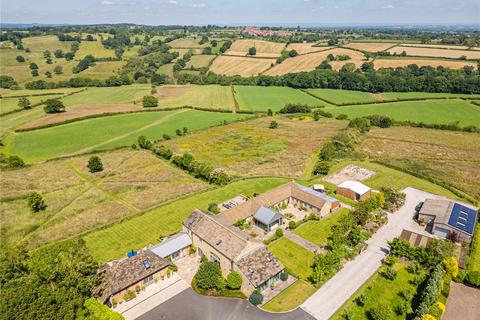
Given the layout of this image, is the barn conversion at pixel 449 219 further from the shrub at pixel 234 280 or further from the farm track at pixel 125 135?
the farm track at pixel 125 135

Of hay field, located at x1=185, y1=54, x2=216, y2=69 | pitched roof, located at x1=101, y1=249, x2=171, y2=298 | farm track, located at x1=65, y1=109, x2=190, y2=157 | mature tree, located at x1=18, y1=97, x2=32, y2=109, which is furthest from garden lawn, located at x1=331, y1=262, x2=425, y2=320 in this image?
hay field, located at x1=185, y1=54, x2=216, y2=69

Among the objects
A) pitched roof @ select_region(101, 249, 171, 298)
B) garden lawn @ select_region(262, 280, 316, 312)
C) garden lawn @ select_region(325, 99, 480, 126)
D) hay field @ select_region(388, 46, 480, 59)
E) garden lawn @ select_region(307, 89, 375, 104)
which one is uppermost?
hay field @ select_region(388, 46, 480, 59)

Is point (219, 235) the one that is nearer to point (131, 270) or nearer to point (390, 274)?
point (131, 270)

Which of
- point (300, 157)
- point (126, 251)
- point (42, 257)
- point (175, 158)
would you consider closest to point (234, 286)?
point (126, 251)

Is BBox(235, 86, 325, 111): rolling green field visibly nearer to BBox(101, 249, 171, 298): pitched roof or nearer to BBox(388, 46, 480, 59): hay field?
BBox(388, 46, 480, 59): hay field

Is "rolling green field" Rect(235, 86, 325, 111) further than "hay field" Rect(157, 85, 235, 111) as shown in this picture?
No

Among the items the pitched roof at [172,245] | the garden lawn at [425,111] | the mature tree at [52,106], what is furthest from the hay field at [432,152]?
the mature tree at [52,106]

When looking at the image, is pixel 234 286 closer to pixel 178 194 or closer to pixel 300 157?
pixel 178 194
